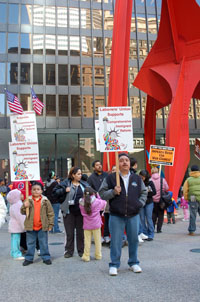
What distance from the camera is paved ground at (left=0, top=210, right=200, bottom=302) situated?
149 inches

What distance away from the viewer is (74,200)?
21.1ft

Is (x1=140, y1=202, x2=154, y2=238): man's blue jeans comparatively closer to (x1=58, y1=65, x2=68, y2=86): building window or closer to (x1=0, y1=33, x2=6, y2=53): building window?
(x1=58, y1=65, x2=68, y2=86): building window

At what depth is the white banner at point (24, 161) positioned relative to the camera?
6133 mm

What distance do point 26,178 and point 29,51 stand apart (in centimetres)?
2408

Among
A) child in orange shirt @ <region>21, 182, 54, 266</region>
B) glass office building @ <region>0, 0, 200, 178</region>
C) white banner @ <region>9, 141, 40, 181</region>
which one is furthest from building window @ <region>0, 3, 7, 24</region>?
child in orange shirt @ <region>21, 182, 54, 266</region>

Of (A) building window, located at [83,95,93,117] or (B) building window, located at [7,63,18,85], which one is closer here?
(B) building window, located at [7,63,18,85]

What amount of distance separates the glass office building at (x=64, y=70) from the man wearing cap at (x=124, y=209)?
72.3 ft

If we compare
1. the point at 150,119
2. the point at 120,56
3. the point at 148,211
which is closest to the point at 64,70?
the point at 150,119

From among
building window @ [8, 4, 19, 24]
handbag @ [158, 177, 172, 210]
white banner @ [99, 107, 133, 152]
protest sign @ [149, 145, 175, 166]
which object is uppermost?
building window @ [8, 4, 19, 24]

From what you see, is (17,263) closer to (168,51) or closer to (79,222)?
(79,222)

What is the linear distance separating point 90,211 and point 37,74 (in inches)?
929

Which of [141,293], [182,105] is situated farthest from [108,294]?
[182,105]

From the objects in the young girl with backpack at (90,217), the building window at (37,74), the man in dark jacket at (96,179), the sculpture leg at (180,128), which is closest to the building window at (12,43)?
Answer: the building window at (37,74)

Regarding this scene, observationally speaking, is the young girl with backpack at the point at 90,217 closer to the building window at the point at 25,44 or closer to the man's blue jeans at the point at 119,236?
the man's blue jeans at the point at 119,236
